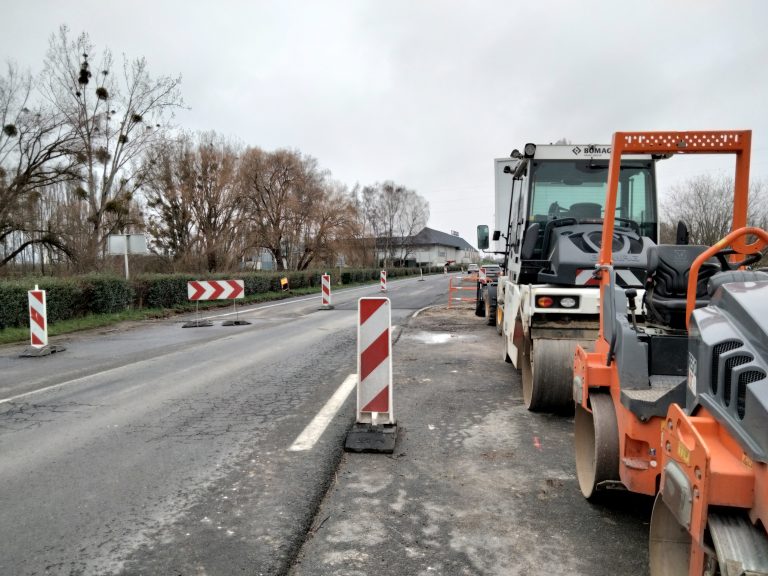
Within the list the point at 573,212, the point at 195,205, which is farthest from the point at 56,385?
the point at 195,205

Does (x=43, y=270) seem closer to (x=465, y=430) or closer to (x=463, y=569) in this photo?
(x=465, y=430)

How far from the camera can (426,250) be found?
120 metres

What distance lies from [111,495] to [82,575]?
1.05m

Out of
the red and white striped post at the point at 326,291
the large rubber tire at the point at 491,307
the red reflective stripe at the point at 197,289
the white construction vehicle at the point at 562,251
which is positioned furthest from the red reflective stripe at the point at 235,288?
the white construction vehicle at the point at 562,251

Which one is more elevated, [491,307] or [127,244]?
[127,244]

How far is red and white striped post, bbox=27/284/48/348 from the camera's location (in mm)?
10648

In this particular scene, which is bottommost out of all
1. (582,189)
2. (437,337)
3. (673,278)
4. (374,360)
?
(437,337)

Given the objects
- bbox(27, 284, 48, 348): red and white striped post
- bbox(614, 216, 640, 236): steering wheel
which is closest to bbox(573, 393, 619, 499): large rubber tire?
bbox(614, 216, 640, 236): steering wheel

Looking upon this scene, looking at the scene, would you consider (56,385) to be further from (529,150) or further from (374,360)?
(529,150)

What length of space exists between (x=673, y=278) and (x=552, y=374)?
2.53 m

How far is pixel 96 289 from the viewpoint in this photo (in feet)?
54.4

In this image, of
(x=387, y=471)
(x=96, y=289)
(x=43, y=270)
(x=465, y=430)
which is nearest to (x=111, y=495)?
(x=387, y=471)

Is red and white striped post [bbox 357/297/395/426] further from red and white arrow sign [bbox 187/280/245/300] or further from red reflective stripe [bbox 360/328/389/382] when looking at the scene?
red and white arrow sign [bbox 187/280/245/300]

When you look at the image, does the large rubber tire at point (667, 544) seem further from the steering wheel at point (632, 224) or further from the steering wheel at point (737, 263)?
the steering wheel at point (632, 224)
